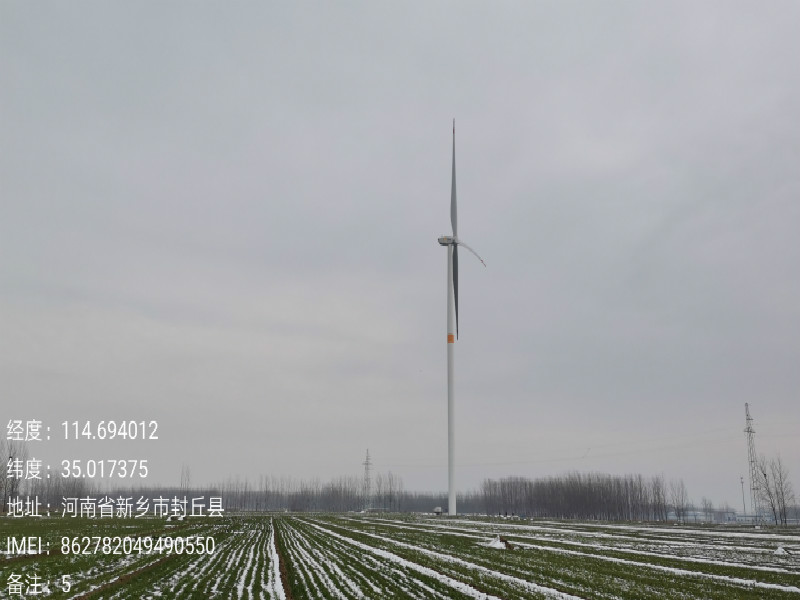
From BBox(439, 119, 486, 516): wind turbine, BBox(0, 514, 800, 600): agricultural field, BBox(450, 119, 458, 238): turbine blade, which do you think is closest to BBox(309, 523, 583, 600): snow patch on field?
BBox(0, 514, 800, 600): agricultural field

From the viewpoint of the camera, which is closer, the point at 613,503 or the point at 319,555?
the point at 319,555

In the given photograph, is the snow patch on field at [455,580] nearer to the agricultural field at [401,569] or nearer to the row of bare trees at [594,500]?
the agricultural field at [401,569]

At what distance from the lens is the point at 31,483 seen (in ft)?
565

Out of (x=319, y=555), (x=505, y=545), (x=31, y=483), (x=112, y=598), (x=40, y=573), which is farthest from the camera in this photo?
(x=31, y=483)

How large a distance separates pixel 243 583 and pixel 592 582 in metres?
14.2

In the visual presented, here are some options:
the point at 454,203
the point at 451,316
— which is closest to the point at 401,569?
the point at 451,316

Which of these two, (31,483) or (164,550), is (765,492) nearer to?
(164,550)

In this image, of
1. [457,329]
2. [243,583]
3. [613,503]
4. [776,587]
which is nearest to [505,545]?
[776,587]

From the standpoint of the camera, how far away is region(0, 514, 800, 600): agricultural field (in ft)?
76.1

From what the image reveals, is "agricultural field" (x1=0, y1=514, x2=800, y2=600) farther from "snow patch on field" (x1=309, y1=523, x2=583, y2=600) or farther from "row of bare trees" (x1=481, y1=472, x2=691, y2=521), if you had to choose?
"row of bare trees" (x1=481, y1=472, x2=691, y2=521)

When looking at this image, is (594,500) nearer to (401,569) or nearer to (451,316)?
(451,316)

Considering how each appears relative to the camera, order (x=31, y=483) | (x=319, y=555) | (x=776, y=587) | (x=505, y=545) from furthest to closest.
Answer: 1. (x=31, y=483)
2. (x=505, y=545)
3. (x=319, y=555)
4. (x=776, y=587)

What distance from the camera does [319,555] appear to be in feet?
116

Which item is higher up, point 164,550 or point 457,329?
point 457,329
